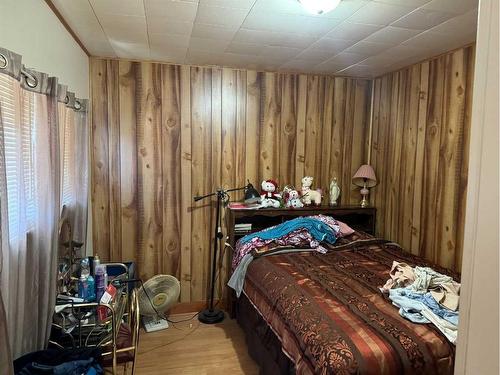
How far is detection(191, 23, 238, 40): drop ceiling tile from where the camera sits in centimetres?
225

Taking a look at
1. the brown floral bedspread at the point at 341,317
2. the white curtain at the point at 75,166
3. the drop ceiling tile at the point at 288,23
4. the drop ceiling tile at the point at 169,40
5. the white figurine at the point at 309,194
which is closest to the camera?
the brown floral bedspread at the point at 341,317

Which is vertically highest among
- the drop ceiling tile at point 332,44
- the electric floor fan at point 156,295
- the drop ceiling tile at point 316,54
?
the drop ceiling tile at point 316,54

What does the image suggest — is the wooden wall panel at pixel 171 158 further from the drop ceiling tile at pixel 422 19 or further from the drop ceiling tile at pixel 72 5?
the drop ceiling tile at pixel 422 19

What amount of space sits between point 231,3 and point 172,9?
35cm

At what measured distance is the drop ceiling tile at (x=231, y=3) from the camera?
1.87 metres

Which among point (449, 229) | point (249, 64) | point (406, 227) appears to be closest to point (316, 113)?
point (249, 64)

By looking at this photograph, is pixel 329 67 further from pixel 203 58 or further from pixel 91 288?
pixel 91 288

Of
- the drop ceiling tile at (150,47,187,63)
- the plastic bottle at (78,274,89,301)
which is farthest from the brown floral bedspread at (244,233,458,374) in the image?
the drop ceiling tile at (150,47,187,63)

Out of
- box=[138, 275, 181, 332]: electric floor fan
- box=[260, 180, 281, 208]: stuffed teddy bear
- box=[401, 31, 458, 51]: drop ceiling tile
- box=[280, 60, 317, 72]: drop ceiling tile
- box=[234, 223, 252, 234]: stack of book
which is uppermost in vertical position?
box=[280, 60, 317, 72]: drop ceiling tile

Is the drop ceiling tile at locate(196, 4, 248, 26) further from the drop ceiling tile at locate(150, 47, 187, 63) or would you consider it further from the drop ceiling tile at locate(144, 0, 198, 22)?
the drop ceiling tile at locate(150, 47, 187, 63)

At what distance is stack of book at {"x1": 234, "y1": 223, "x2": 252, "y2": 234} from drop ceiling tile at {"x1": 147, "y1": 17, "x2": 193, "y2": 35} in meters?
1.65

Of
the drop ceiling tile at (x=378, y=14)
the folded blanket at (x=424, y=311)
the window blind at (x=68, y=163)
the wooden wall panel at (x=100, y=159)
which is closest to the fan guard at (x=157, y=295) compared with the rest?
the wooden wall panel at (x=100, y=159)

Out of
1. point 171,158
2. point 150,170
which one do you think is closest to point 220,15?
point 171,158

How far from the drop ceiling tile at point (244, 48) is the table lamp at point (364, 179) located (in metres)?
1.56
